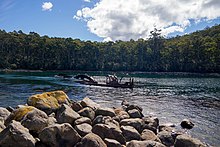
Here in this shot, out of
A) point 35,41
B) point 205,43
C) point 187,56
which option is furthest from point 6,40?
point 205,43

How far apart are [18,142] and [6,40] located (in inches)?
5960

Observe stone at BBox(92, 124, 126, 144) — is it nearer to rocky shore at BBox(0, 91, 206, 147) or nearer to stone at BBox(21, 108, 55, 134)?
rocky shore at BBox(0, 91, 206, 147)

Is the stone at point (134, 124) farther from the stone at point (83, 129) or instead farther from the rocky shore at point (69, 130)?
the stone at point (83, 129)

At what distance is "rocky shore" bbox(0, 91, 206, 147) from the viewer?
1247 cm

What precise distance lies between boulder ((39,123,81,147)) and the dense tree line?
134m

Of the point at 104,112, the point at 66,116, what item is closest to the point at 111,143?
the point at 66,116

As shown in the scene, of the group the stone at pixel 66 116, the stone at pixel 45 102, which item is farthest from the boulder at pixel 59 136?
the stone at pixel 45 102

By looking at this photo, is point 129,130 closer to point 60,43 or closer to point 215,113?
point 215,113

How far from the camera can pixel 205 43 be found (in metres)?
142

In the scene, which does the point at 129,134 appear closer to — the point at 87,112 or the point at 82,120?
the point at 82,120

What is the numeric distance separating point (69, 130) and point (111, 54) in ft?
516

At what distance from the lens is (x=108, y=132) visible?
1438cm

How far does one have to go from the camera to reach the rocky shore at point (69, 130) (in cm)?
1247

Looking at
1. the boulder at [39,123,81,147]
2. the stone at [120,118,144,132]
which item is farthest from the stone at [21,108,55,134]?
the stone at [120,118,144,132]
